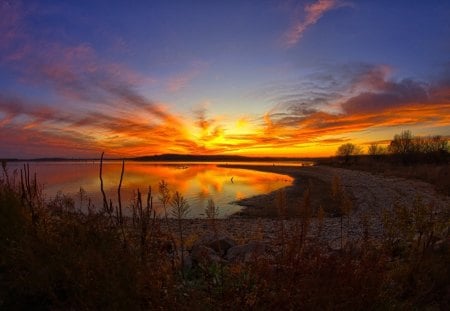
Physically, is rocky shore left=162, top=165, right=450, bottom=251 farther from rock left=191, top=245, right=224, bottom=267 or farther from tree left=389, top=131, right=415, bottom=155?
tree left=389, top=131, right=415, bottom=155

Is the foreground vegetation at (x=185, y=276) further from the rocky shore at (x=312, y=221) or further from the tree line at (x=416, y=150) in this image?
the tree line at (x=416, y=150)

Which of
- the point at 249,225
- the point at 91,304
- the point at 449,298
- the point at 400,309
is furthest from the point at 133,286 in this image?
the point at 249,225

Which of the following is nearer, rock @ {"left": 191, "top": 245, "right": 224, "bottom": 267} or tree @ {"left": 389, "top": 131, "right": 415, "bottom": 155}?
rock @ {"left": 191, "top": 245, "right": 224, "bottom": 267}

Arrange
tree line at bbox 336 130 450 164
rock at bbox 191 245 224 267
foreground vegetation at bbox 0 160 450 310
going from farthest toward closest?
tree line at bbox 336 130 450 164, rock at bbox 191 245 224 267, foreground vegetation at bbox 0 160 450 310

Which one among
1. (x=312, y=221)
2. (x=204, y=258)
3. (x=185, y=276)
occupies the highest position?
(x=204, y=258)

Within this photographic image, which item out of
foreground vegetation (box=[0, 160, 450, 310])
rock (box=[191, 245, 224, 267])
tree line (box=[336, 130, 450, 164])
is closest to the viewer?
foreground vegetation (box=[0, 160, 450, 310])

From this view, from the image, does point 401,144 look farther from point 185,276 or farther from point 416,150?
point 185,276

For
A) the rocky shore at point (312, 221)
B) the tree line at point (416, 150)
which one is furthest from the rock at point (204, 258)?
the tree line at point (416, 150)

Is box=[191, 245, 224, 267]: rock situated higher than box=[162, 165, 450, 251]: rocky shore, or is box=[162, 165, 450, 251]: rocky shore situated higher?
box=[191, 245, 224, 267]: rock

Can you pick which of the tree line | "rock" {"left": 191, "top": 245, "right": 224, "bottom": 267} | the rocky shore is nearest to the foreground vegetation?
"rock" {"left": 191, "top": 245, "right": 224, "bottom": 267}

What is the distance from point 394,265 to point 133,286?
14.6 ft

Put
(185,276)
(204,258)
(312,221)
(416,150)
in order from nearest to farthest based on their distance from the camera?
(204,258), (185,276), (312,221), (416,150)

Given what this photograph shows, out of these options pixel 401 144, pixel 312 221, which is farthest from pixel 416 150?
pixel 312 221

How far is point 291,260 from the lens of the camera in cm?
374
